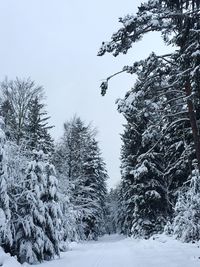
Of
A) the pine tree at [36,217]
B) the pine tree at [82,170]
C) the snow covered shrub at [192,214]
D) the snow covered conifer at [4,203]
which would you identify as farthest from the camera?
the pine tree at [82,170]

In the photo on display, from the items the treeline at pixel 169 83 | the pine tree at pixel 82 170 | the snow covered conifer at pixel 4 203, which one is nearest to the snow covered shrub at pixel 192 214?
the treeline at pixel 169 83

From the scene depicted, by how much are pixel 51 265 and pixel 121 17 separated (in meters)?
8.88

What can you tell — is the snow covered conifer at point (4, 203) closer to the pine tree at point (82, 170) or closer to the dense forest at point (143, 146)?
the dense forest at point (143, 146)

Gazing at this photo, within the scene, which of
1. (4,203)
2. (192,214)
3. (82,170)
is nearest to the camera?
(4,203)

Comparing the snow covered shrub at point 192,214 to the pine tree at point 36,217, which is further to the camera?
the snow covered shrub at point 192,214

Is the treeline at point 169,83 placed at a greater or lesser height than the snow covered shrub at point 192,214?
greater

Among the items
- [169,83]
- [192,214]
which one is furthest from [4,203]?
[192,214]

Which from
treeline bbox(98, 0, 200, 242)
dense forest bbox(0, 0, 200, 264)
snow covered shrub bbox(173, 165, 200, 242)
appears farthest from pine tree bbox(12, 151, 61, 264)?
snow covered shrub bbox(173, 165, 200, 242)

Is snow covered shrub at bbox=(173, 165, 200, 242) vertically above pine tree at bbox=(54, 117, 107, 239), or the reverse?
pine tree at bbox=(54, 117, 107, 239)

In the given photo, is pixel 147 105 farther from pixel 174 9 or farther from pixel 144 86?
pixel 174 9

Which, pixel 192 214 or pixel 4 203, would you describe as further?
pixel 192 214

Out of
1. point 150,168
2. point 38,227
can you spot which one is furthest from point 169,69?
point 150,168

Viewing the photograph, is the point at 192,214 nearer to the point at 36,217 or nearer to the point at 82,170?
the point at 36,217

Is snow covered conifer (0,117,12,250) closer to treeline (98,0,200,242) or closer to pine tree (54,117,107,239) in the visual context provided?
treeline (98,0,200,242)
